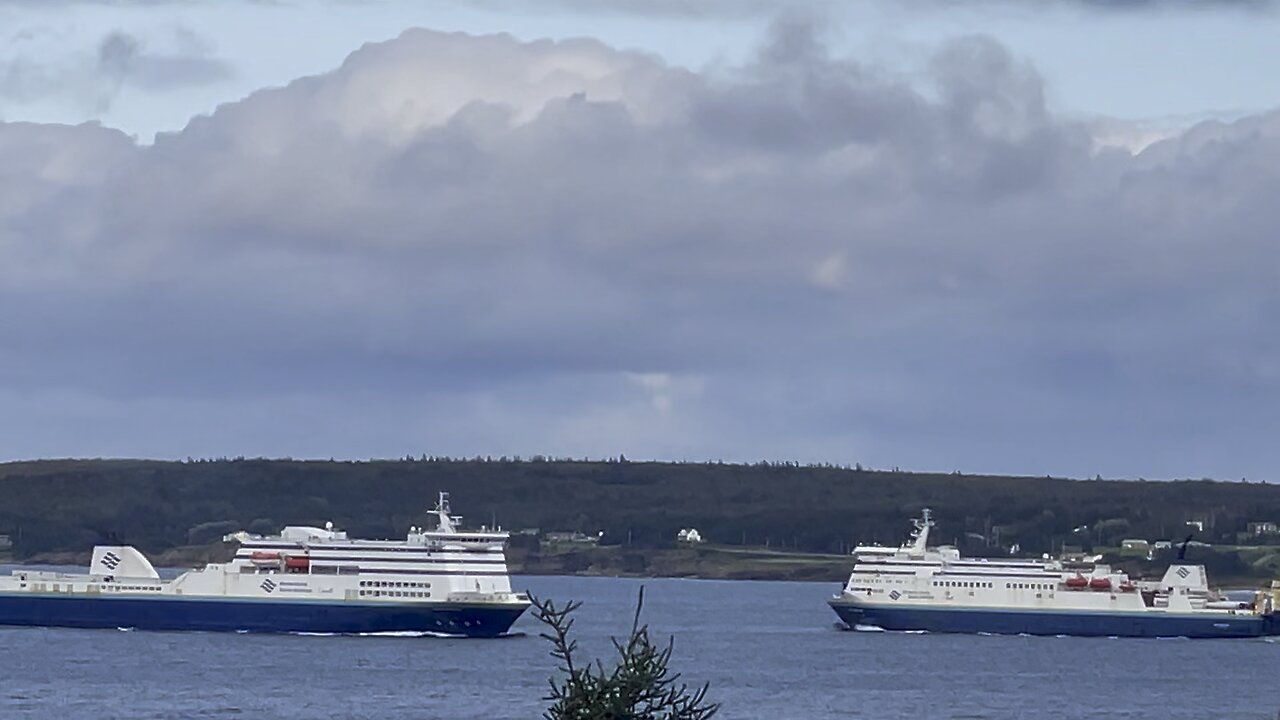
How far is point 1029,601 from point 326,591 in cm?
3195

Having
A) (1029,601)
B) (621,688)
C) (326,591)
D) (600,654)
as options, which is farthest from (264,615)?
(621,688)

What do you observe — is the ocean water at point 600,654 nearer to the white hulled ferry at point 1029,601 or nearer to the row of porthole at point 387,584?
the white hulled ferry at point 1029,601

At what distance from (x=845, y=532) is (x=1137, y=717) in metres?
131

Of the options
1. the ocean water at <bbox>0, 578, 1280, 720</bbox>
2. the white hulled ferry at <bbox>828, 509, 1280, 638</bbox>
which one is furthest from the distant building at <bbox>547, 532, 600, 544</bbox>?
the white hulled ferry at <bbox>828, 509, 1280, 638</bbox>

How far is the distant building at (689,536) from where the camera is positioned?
193500 mm

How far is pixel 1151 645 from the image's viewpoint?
9588cm

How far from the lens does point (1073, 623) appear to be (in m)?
94.0

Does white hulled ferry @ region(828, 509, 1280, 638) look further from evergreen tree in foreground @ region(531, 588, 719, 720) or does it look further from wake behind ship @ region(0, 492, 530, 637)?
evergreen tree in foreground @ region(531, 588, 719, 720)

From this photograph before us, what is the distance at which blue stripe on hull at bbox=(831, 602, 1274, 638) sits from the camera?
308ft

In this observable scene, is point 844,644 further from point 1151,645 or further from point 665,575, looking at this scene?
point 665,575

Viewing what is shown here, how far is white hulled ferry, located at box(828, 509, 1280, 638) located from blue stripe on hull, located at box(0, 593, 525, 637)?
21749mm

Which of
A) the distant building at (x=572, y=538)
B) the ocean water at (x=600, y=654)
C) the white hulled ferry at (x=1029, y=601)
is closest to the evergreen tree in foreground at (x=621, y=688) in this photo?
the ocean water at (x=600, y=654)

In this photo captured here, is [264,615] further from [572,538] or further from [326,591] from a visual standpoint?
[572,538]

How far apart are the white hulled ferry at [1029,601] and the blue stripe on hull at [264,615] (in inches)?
856
